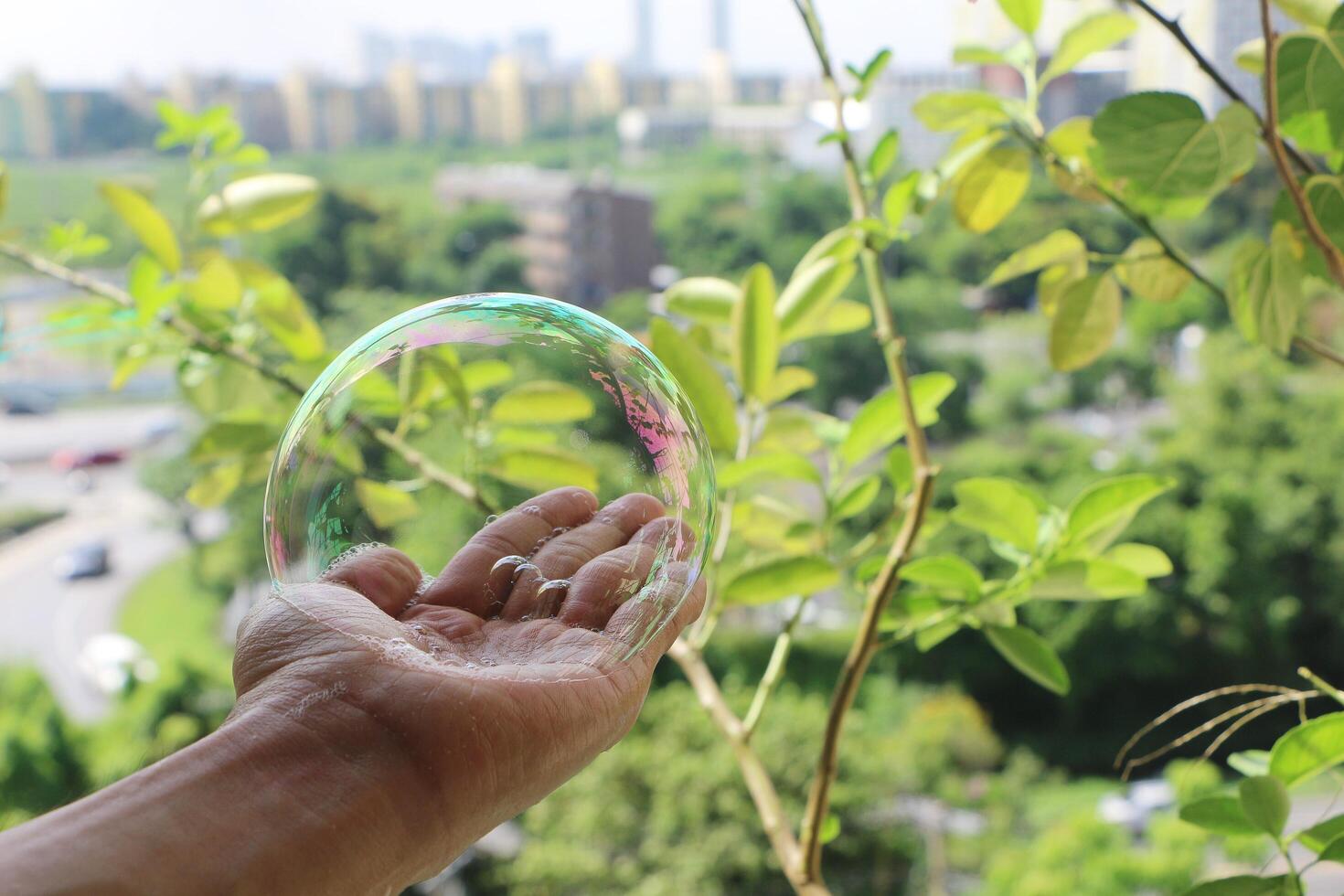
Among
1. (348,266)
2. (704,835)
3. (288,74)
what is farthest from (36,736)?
(288,74)

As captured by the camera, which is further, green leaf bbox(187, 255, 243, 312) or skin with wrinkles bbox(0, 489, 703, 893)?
green leaf bbox(187, 255, 243, 312)

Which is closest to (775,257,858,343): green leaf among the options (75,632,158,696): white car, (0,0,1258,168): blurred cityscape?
(75,632,158,696): white car

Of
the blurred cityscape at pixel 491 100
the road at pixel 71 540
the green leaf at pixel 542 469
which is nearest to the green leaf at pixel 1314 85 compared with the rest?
the green leaf at pixel 542 469

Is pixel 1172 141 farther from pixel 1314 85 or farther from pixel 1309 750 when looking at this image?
pixel 1309 750

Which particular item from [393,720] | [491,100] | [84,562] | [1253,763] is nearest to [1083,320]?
[1253,763]

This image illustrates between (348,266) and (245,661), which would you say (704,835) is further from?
(348,266)

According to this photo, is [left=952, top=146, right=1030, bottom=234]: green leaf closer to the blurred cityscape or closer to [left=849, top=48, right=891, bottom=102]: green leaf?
[left=849, top=48, right=891, bottom=102]: green leaf

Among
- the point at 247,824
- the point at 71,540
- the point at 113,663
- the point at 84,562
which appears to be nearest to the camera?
the point at 247,824
